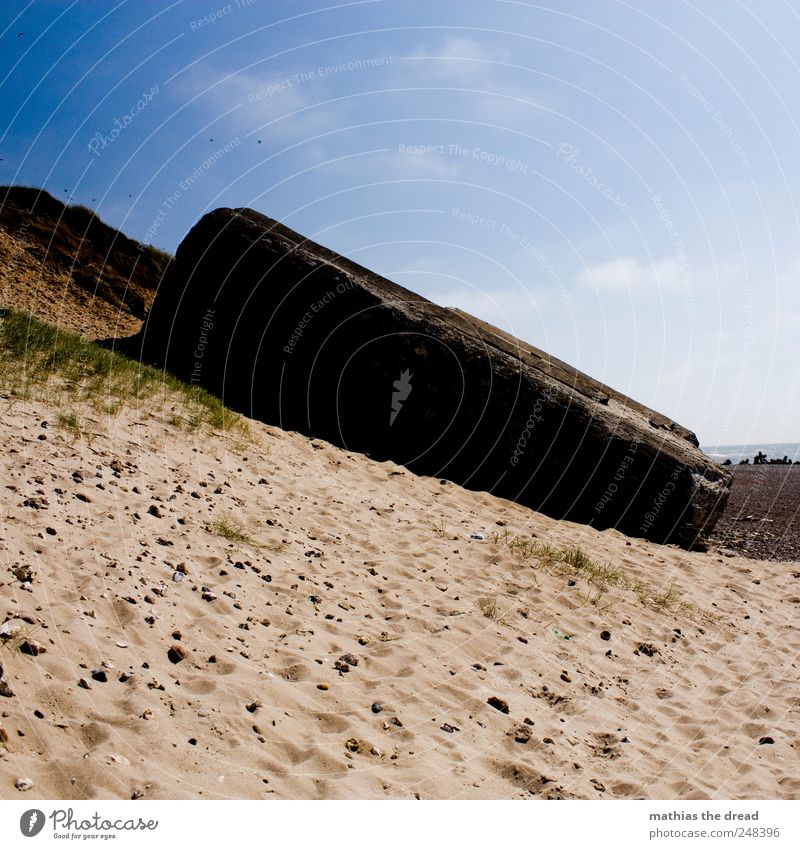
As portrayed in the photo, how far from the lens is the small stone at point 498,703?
4.83 meters

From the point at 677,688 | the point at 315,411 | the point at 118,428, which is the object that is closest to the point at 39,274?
the point at 315,411

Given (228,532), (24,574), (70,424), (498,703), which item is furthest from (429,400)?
(24,574)

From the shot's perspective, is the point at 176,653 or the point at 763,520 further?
the point at 763,520

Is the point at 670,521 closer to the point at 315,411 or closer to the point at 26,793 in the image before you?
the point at 315,411

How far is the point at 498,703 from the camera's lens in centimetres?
486

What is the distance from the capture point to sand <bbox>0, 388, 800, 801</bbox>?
3725mm

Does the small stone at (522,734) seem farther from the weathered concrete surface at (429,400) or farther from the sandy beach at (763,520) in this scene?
the sandy beach at (763,520)

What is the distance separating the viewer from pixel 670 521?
10.5 metres

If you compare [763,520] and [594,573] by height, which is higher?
[763,520]

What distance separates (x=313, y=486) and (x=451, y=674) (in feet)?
12.0

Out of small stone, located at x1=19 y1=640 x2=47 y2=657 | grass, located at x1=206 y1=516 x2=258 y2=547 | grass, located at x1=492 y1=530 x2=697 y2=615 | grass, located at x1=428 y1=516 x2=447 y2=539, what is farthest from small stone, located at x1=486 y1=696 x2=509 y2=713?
grass, located at x1=428 y1=516 x2=447 y2=539

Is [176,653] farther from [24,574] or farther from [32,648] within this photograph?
[24,574]

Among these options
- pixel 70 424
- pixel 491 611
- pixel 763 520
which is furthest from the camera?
pixel 763 520

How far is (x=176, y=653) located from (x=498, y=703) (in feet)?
7.42
